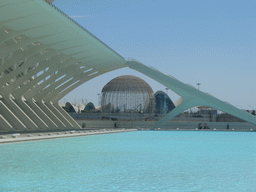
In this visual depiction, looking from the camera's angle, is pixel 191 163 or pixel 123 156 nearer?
pixel 191 163

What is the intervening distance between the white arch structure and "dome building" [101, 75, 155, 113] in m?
11.7

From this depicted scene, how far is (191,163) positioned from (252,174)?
2.11 meters

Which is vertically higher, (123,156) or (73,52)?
(73,52)

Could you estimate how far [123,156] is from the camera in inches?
492

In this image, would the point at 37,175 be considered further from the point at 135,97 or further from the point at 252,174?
the point at 135,97

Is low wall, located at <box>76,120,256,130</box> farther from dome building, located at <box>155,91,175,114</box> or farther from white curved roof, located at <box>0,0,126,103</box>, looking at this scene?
dome building, located at <box>155,91,175,114</box>

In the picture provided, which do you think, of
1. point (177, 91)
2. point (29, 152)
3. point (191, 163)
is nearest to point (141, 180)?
point (191, 163)

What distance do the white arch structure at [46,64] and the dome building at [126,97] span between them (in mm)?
11728

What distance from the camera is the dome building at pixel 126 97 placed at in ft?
162

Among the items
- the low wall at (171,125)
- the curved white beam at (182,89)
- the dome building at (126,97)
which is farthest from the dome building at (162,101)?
the curved white beam at (182,89)

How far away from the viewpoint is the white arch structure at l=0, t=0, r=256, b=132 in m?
19.9

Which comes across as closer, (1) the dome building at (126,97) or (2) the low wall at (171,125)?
(2) the low wall at (171,125)

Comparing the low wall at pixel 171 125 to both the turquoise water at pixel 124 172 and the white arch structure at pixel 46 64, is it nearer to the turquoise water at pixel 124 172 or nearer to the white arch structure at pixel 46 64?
the white arch structure at pixel 46 64

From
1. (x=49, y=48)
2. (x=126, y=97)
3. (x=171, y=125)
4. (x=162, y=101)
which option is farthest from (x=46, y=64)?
(x=162, y=101)
